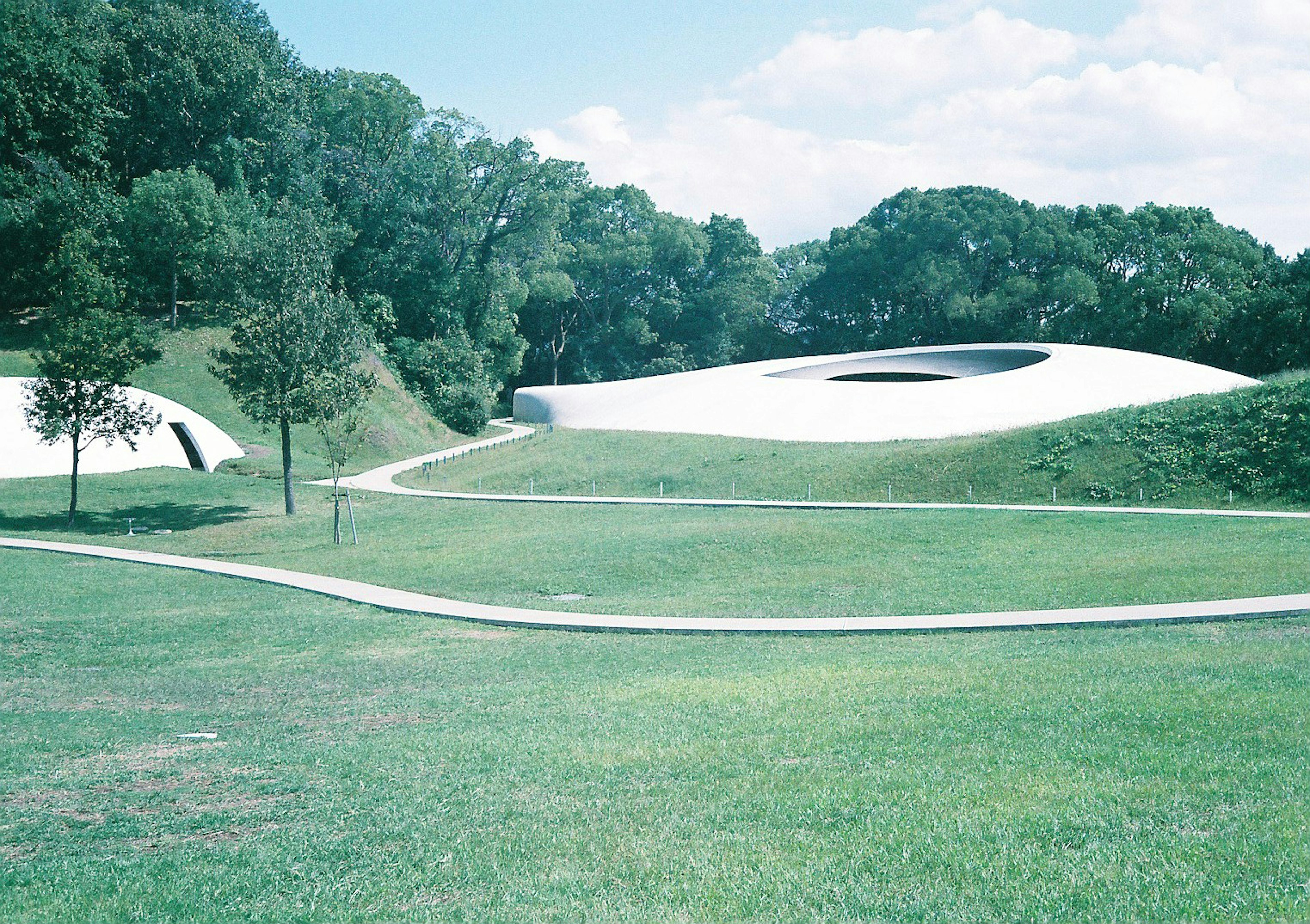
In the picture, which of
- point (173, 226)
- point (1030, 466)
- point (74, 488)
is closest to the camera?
point (74, 488)

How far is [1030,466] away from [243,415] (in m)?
34.8

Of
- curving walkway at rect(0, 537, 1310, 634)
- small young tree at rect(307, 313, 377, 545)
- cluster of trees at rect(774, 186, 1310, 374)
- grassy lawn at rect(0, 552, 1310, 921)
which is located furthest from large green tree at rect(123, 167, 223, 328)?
cluster of trees at rect(774, 186, 1310, 374)

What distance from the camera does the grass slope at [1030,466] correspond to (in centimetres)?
3170

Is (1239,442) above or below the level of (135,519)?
above

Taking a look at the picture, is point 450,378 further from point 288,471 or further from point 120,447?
point 288,471

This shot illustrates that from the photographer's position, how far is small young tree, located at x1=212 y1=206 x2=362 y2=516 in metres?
33.5

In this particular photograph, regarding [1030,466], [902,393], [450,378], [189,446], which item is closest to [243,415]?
[189,446]

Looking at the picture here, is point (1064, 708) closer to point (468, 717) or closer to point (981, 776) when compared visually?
point (981, 776)

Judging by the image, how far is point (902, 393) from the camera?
4866 centimetres

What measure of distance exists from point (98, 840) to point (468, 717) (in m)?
3.97

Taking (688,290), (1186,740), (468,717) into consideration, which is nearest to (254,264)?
(468,717)

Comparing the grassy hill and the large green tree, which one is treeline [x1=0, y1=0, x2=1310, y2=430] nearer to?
the large green tree

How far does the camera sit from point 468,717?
10.3 meters

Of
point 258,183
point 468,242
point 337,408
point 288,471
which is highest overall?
point 258,183
